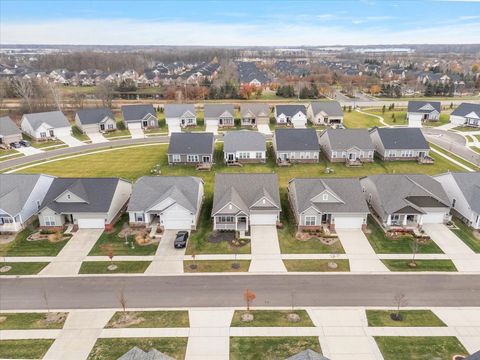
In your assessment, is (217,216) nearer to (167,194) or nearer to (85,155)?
(167,194)

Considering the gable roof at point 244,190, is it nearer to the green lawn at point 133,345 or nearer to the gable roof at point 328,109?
the green lawn at point 133,345

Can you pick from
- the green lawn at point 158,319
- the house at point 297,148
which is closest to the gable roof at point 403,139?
the house at point 297,148

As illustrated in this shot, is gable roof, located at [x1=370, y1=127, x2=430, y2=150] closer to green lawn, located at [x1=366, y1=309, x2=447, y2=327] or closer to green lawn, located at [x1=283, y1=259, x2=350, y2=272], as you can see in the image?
green lawn, located at [x1=283, y1=259, x2=350, y2=272]

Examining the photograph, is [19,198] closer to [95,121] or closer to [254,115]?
[95,121]

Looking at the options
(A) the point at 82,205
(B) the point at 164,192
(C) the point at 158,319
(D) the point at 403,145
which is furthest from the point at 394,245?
(A) the point at 82,205

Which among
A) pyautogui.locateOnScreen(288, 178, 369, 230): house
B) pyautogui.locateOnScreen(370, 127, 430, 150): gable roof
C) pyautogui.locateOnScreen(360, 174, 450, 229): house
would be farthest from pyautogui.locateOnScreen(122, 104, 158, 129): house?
pyautogui.locateOnScreen(360, 174, 450, 229): house

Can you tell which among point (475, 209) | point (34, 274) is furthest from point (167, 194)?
point (475, 209)
